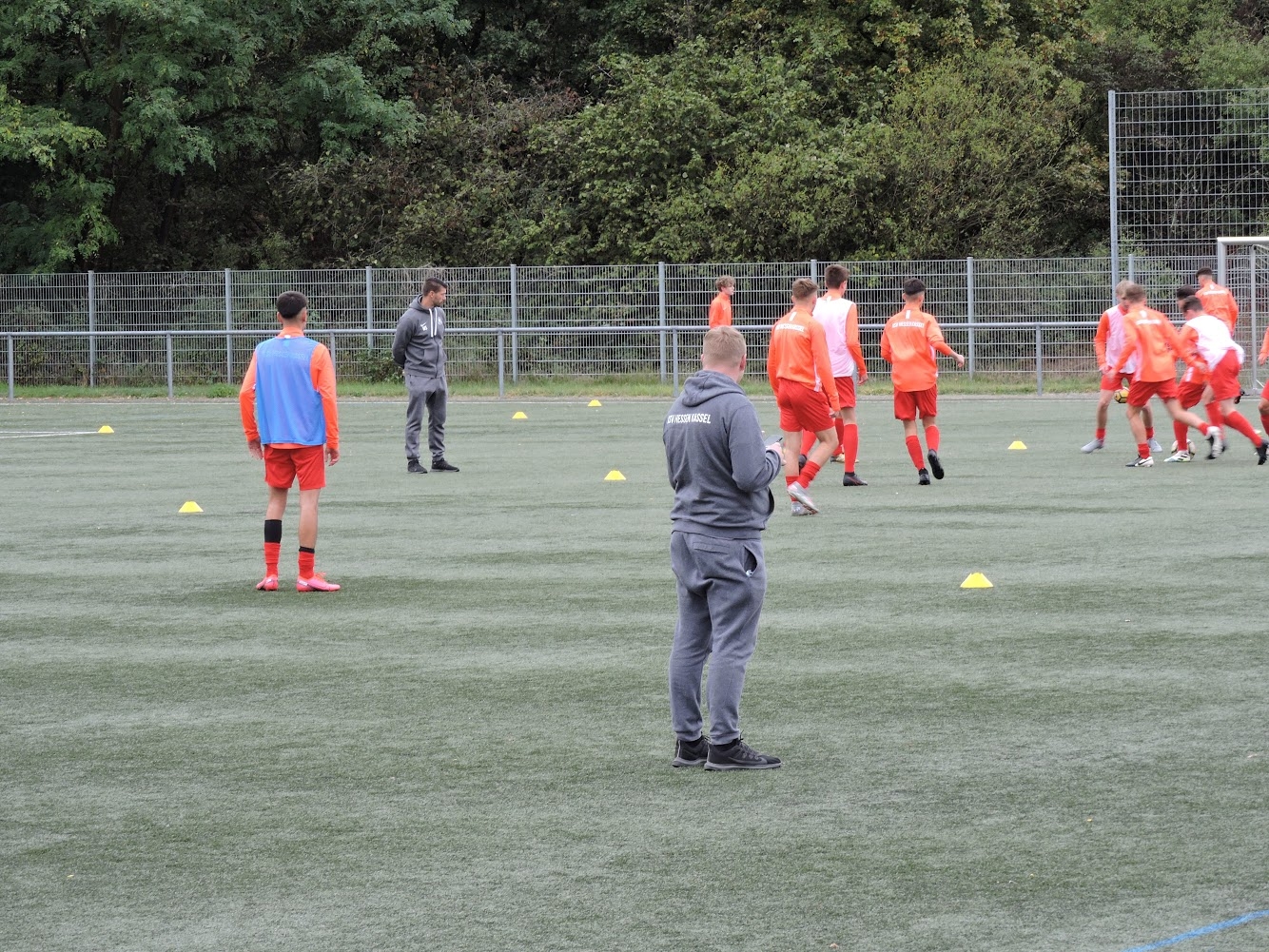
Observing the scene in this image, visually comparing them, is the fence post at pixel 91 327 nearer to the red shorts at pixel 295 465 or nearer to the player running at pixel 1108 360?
the player running at pixel 1108 360

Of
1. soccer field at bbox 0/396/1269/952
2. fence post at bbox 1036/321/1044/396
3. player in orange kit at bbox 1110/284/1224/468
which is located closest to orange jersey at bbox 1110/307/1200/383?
player in orange kit at bbox 1110/284/1224/468

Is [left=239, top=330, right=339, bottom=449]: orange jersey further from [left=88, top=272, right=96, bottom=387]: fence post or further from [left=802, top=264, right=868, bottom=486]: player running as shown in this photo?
[left=88, top=272, right=96, bottom=387]: fence post

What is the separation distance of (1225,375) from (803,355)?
5603mm

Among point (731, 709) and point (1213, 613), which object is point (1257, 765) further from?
point (1213, 613)

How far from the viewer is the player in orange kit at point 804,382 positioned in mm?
14430

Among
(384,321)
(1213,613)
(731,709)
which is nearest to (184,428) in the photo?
(384,321)

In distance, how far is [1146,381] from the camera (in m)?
17.9

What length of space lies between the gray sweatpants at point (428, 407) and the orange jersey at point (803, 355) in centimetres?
503

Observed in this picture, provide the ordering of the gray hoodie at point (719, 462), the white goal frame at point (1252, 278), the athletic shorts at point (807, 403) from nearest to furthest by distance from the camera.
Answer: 1. the gray hoodie at point (719, 462)
2. the athletic shorts at point (807, 403)
3. the white goal frame at point (1252, 278)

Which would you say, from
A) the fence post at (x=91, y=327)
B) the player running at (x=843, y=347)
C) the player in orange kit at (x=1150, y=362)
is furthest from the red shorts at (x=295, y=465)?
the fence post at (x=91, y=327)

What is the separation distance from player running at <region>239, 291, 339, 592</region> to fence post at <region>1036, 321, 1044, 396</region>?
2193 centimetres

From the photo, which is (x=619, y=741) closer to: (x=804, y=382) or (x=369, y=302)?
(x=804, y=382)

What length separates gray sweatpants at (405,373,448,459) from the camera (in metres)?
18.8

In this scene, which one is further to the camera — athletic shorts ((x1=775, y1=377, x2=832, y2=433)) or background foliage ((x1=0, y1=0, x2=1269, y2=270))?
background foliage ((x1=0, y1=0, x2=1269, y2=270))
